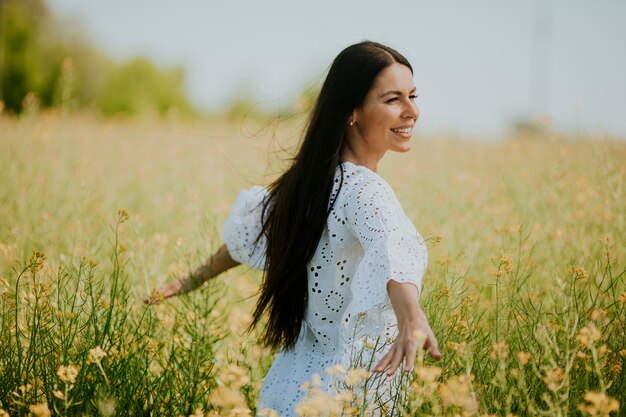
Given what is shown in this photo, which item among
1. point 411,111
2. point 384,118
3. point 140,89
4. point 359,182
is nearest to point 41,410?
point 359,182

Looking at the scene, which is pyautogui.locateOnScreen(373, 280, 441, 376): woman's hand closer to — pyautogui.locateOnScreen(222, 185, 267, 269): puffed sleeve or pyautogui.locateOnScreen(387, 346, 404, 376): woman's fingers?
pyautogui.locateOnScreen(387, 346, 404, 376): woman's fingers

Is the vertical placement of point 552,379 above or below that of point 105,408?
above

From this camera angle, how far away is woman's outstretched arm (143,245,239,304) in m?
2.45

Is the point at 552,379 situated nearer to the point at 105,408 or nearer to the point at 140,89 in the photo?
the point at 105,408

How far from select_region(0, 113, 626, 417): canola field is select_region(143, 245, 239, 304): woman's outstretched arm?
0.19 feet

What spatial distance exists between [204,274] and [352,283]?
3.16ft

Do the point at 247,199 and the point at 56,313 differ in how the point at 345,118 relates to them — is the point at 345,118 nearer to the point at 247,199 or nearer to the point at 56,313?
the point at 247,199

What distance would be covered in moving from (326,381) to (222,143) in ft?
22.5

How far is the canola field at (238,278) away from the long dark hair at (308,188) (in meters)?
0.17

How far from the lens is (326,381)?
1860 mm

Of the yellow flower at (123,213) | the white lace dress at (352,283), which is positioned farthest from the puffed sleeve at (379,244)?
the yellow flower at (123,213)

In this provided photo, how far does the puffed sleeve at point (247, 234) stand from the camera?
7.64ft

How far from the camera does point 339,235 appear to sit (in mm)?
1898

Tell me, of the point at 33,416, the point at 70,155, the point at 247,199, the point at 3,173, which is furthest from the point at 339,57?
the point at 70,155
